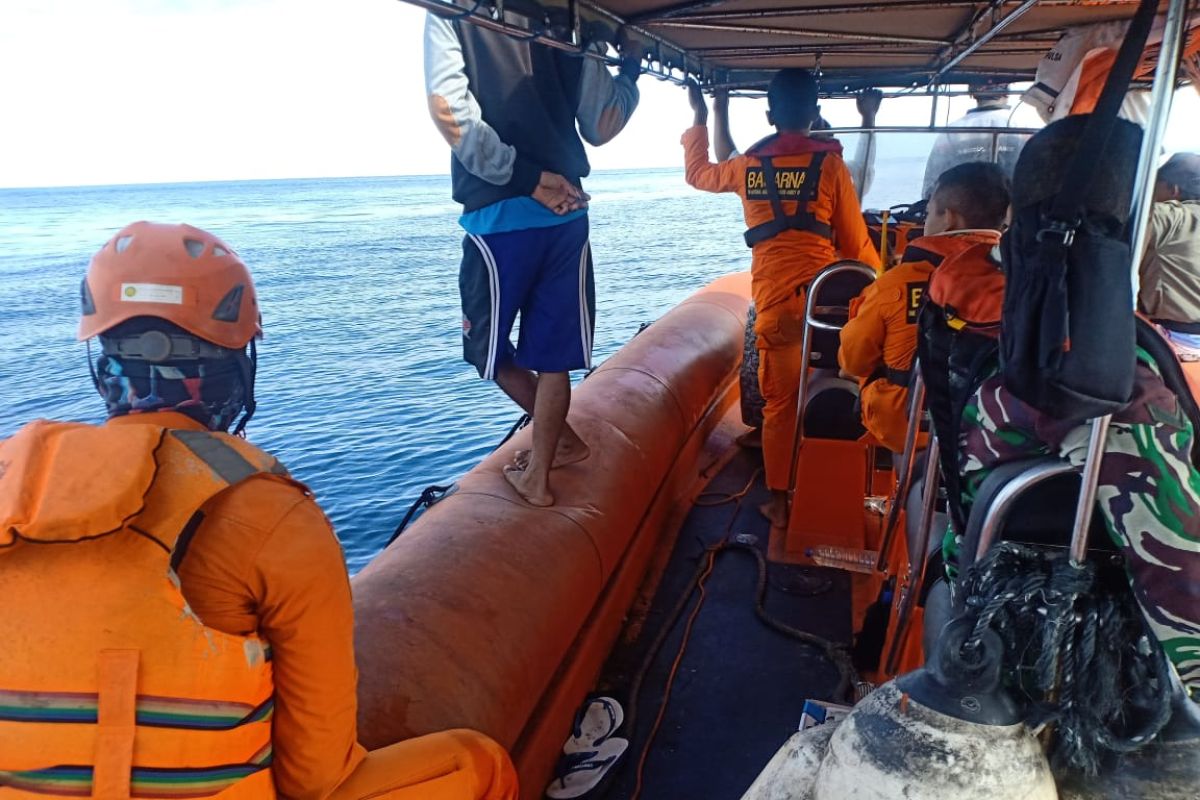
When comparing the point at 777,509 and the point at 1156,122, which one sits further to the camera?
the point at 777,509

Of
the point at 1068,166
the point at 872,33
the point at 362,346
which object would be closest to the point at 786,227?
the point at 872,33

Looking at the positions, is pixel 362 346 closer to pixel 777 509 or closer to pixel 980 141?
pixel 980 141

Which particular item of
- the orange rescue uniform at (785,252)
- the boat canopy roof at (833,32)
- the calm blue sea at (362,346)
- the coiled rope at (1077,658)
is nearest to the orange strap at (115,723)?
the coiled rope at (1077,658)

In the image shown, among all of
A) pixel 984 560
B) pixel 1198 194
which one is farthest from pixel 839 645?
pixel 1198 194

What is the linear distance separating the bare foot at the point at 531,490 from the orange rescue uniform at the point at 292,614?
125 centimetres

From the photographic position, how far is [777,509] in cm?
372

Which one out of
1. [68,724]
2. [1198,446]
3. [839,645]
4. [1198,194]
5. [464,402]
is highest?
[1198,194]

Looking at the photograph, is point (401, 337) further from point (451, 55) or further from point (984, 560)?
point (984, 560)

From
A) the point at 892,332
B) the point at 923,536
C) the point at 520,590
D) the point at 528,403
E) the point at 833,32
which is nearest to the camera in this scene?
the point at 923,536

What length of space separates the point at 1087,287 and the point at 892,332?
1.55 m

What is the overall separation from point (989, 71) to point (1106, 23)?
83.3 inches

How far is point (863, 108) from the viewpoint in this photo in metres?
5.16

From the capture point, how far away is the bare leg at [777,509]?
11.9 feet

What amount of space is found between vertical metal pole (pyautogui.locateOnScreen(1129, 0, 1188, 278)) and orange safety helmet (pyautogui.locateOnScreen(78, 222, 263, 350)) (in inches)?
54.8
